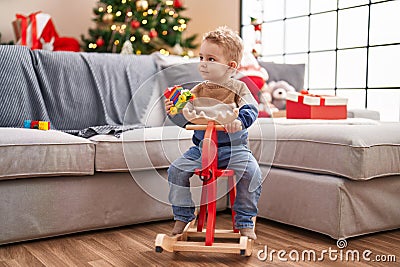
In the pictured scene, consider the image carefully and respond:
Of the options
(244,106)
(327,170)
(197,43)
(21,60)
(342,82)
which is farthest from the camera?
Answer: (197,43)

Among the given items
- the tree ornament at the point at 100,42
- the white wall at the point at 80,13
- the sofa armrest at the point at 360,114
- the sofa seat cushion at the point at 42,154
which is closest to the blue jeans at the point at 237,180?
the sofa seat cushion at the point at 42,154

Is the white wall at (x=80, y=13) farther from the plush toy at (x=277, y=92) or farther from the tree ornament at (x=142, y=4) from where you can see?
the plush toy at (x=277, y=92)

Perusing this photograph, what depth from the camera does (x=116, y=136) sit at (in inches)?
89.6

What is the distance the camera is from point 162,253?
191cm

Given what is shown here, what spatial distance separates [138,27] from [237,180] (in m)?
2.96

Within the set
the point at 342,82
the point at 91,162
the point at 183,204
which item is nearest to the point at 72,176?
the point at 91,162

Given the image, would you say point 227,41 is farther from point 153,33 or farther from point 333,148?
point 153,33

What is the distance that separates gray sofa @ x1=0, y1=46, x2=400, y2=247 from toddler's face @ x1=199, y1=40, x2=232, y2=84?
0.26 metres

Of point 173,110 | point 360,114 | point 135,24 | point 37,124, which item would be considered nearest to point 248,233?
point 173,110

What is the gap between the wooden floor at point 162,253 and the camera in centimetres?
181

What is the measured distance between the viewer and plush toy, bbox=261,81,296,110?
327 centimetres

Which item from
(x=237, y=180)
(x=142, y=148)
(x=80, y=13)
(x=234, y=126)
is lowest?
(x=237, y=180)

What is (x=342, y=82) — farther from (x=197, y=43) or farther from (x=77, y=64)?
(x=77, y=64)

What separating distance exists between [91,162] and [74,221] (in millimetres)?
265
